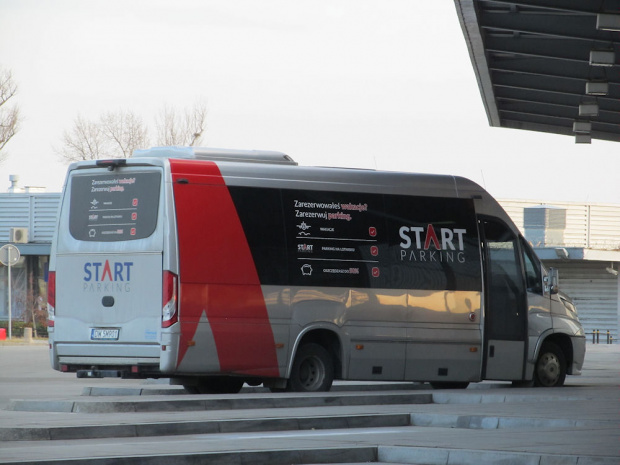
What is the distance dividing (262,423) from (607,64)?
9.17 metres

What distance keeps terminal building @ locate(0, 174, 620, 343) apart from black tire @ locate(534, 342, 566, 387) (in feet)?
99.7

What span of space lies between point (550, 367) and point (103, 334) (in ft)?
22.0

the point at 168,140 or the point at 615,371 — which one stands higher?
the point at 168,140

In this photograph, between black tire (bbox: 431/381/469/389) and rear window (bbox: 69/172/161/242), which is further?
black tire (bbox: 431/381/469/389)

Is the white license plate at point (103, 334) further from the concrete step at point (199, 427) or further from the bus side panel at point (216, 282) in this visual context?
the concrete step at point (199, 427)

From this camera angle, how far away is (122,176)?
15180mm

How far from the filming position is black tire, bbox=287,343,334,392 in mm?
15828

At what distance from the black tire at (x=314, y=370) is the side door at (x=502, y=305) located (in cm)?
249

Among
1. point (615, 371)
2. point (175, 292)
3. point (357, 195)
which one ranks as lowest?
point (615, 371)

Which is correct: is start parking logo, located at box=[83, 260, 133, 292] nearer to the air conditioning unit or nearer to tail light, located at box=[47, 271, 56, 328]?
tail light, located at box=[47, 271, 56, 328]

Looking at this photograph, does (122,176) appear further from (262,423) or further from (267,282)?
(262,423)

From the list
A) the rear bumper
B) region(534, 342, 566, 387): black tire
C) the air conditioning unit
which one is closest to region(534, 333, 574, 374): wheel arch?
region(534, 342, 566, 387): black tire

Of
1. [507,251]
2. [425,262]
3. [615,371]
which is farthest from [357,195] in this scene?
[615,371]

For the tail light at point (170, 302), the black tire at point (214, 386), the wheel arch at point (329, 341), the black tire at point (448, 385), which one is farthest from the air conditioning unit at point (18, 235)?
the tail light at point (170, 302)
